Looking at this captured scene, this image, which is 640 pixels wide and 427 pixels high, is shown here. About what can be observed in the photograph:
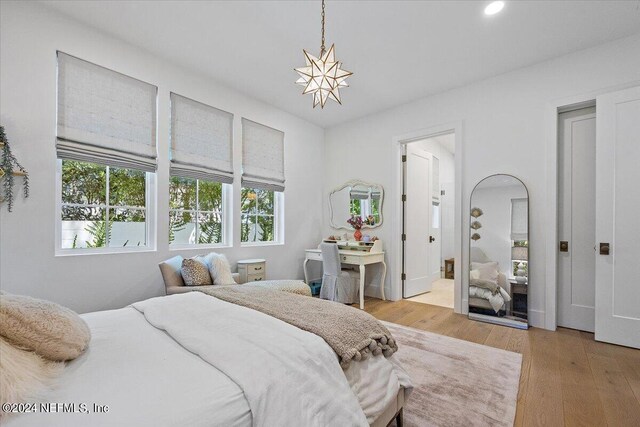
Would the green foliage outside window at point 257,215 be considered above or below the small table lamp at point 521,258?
above

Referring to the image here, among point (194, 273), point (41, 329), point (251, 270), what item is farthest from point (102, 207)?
point (41, 329)

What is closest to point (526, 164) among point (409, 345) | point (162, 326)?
point (409, 345)

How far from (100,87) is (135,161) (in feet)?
2.39

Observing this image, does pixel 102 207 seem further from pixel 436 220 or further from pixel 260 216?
pixel 436 220

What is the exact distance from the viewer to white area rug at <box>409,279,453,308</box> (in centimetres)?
419

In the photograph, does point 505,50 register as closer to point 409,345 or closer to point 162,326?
point 409,345

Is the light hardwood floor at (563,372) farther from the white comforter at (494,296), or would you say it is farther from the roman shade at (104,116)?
the roman shade at (104,116)

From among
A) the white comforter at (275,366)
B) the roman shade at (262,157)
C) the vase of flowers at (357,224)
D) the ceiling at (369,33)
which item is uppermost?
the ceiling at (369,33)

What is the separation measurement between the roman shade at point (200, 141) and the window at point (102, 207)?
1.47 ft

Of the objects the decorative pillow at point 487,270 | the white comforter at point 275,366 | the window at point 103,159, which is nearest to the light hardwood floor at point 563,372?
the decorative pillow at point 487,270

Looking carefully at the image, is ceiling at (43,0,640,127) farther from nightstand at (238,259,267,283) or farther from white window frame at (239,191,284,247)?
nightstand at (238,259,267,283)

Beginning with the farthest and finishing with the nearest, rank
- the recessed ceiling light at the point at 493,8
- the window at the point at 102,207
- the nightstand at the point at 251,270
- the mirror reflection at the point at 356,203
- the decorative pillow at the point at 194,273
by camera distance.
Answer: the mirror reflection at the point at 356,203 < the nightstand at the point at 251,270 < the decorative pillow at the point at 194,273 < the window at the point at 102,207 < the recessed ceiling light at the point at 493,8

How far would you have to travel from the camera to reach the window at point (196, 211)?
134 inches

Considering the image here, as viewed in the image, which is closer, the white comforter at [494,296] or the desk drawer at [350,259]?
the white comforter at [494,296]
